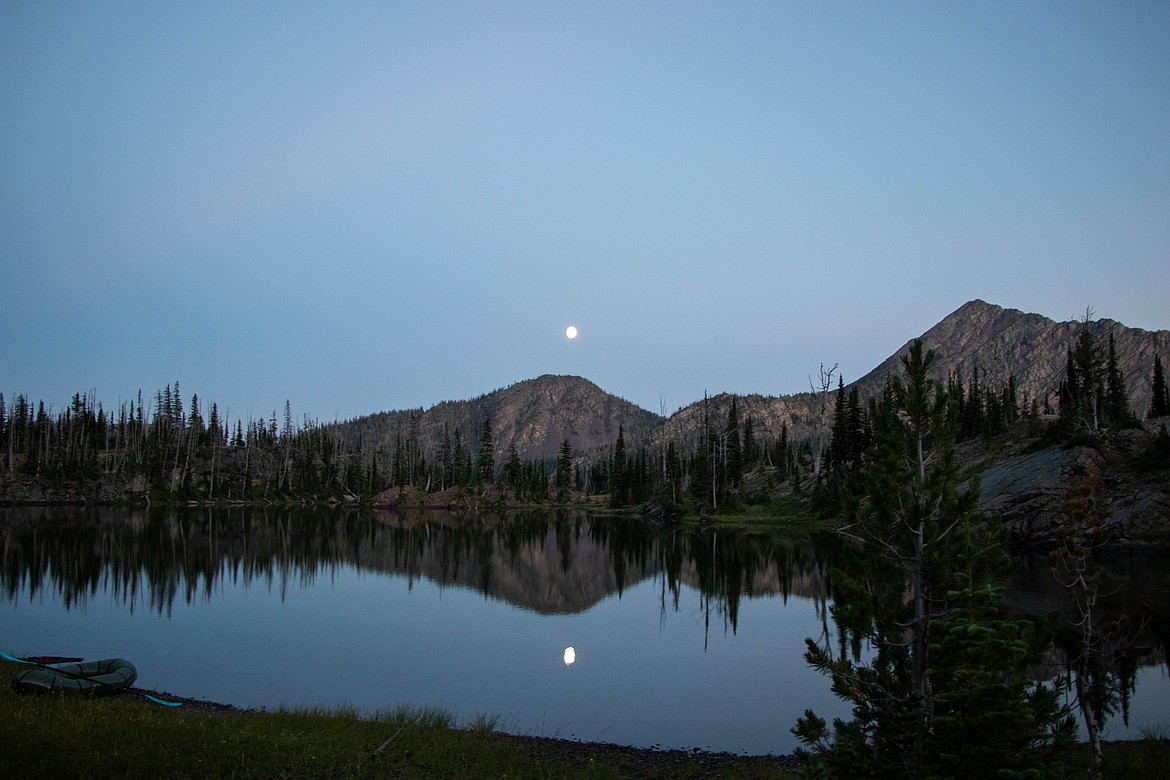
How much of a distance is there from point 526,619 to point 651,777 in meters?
21.7

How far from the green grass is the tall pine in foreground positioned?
4.63m

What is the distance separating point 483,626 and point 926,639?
25650mm

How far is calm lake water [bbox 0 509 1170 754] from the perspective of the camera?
20.4 metres

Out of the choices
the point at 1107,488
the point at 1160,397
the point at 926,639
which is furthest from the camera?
the point at 1160,397

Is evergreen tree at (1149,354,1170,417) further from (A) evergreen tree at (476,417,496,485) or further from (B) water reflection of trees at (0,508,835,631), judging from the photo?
(A) evergreen tree at (476,417,496,485)

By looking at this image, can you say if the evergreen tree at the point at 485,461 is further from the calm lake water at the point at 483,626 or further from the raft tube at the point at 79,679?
the raft tube at the point at 79,679

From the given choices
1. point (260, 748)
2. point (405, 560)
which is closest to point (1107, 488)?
point (405, 560)

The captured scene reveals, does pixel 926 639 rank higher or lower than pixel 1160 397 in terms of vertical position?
lower

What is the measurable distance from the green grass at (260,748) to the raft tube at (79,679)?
0.36 meters

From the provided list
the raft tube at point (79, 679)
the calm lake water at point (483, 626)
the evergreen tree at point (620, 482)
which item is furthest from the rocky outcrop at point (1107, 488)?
the evergreen tree at point (620, 482)

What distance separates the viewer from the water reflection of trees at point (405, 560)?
39656mm

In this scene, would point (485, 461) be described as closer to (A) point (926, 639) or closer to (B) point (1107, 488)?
(B) point (1107, 488)

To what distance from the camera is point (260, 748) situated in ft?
42.0

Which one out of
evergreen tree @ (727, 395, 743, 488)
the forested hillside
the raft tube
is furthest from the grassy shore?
evergreen tree @ (727, 395, 743, 488)
